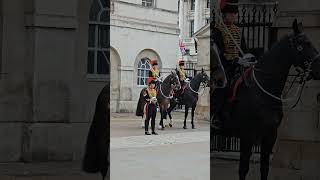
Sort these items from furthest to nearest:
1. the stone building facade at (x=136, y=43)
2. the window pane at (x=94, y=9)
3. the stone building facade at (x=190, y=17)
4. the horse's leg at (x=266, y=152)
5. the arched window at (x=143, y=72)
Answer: the stone building facade at (x=190, y=17) → the arched window at (x=143, y=72) → the stone building facade at (x=136, y=43) → the window pane at (x=94, y=9) → the horse's leg at (x=266, y=152)

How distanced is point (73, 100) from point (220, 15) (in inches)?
71.8

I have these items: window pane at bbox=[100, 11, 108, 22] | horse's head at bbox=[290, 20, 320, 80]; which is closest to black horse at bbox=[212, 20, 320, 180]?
horse's head at bbox=[290, 20, 320, 80]

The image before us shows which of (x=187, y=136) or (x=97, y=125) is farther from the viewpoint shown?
(x=187, y=136)

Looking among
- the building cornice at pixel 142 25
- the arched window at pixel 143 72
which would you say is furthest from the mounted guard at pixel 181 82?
the arched window at pixel 143 72

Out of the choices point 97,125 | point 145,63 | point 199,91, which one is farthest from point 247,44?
point 145,63

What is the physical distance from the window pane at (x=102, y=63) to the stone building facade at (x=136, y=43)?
17.5m

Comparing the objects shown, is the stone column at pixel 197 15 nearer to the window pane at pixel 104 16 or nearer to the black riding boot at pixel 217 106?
the window pane at pixel 104 16

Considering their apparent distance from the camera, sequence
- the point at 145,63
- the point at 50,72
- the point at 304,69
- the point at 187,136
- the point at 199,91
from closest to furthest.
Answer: the point at 304,69 < the point at 50,72 < the point at 187,136 < the point at 199,91 < the point at 145,63

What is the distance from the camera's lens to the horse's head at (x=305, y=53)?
5.57m

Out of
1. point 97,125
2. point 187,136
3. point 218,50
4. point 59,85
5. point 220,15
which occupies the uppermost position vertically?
point 220,15

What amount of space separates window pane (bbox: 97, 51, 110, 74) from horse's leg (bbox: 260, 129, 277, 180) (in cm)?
186

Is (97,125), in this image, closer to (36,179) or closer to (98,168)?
(98,168)

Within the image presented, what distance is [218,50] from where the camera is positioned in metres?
6.09

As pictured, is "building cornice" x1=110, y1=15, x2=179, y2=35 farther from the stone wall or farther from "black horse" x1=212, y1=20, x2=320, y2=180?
"black horse" x1=212, y1=20, x2=320, y2=180
